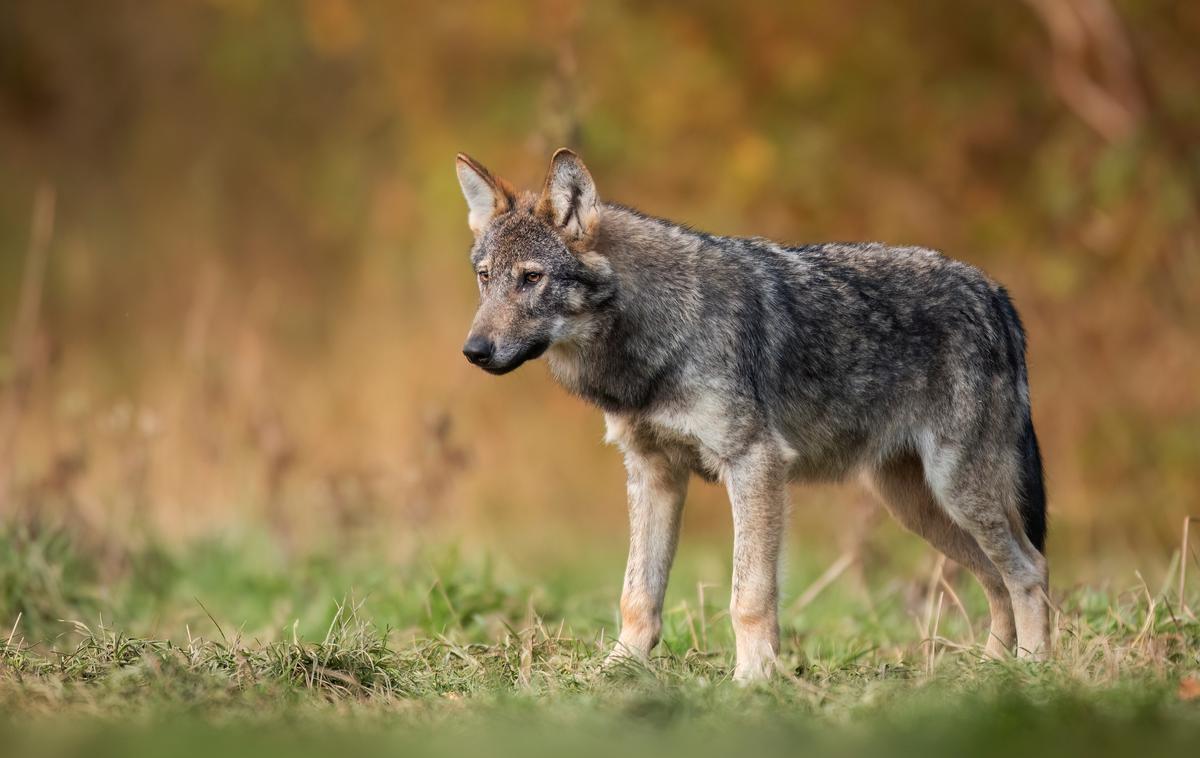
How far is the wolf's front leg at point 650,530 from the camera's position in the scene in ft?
20.6

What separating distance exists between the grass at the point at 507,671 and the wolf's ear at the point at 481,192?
6.06ft

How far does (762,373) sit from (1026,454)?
1579 mm

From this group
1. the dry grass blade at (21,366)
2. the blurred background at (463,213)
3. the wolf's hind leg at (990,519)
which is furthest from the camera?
the blurred background at (463,213)

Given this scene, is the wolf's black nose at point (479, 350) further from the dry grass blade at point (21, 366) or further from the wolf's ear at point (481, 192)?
the dry grass blade at point (21, 366)

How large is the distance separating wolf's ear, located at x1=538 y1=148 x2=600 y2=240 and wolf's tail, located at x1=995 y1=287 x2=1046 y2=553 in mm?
2230

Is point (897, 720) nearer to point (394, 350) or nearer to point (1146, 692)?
point (1146, 692)

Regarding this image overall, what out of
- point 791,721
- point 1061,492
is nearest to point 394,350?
point 1061,492

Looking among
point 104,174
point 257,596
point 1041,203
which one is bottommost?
point 257,596

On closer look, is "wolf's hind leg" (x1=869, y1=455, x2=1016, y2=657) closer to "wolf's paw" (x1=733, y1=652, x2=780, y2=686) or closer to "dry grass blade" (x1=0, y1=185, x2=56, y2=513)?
"wolf's paw" (x1=733, y1=652, x2=780, y2=686)

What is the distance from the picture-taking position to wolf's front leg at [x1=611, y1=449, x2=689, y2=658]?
6285 millimetres

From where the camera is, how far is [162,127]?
643 inches

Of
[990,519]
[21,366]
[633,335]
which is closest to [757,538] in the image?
[633,335]

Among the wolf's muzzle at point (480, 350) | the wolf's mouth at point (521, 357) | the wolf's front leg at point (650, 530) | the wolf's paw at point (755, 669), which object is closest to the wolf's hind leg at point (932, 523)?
the wolf's front leg at point (650, 530)

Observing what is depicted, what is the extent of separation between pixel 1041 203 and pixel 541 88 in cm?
485
